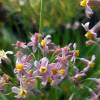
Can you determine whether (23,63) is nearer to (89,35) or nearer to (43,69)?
(43,69)

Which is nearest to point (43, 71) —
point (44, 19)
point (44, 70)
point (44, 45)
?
point (44, 70)

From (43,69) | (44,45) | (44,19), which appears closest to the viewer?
(43,69)

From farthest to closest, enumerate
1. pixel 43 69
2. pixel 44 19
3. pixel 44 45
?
pixel 44 19, pixel 44 45, pixel 43 69

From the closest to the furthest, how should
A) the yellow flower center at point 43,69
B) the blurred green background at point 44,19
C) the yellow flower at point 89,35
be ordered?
the yellow flower center at point 43,69, the yellow flower at point 89,35, the blurred green background at point 44,19

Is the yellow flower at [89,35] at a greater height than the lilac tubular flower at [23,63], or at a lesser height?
greater

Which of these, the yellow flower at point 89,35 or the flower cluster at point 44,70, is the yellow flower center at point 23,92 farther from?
the yellow flower at point 89,35

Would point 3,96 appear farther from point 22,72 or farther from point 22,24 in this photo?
point 22,24

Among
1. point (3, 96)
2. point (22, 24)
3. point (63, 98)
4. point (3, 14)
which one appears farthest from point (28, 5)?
point (3, 96)

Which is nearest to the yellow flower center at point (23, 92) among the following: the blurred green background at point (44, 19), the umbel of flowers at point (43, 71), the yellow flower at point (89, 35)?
the umbel of flowers at point (43, 71)

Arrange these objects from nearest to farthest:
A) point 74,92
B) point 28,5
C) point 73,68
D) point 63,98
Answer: point 73,68, point 74,92, point 63,98, point 28,5

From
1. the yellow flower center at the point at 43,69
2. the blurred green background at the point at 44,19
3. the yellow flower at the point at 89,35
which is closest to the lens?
the yellow flower center at the point at 43,69

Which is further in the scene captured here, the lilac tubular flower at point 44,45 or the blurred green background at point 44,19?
the blurred green background at point 44,19
